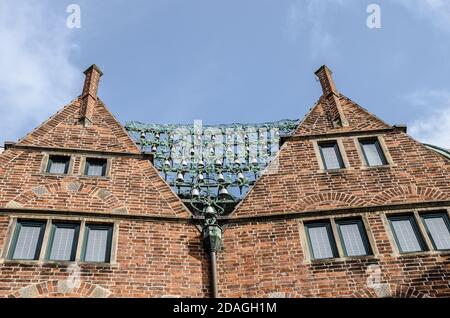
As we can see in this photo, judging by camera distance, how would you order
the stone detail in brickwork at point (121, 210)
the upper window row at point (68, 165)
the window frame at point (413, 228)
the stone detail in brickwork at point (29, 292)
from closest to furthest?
the stone detail in brickwork at point (29, 292)
the window frame at point (413, 228)
the stone detail in brickwork at point (121, 210)
the upper window row at point (68, 165)

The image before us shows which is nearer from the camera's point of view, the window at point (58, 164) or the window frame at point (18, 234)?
the window frame at point (18, 234)

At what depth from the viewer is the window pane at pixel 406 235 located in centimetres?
1077

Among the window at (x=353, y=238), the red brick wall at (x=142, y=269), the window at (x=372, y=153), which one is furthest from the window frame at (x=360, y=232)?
the red brick wall at (x=142, y=269)

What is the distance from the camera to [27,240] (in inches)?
421

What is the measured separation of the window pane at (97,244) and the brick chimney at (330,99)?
24.0 ft

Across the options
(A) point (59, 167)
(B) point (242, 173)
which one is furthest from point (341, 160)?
(A) point (59, 167)

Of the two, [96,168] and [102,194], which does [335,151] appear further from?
[96,168]

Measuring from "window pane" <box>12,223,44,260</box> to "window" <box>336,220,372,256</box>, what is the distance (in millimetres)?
6630

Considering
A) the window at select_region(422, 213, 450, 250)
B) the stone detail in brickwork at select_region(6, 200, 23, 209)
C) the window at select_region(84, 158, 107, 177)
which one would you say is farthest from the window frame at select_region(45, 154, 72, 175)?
the window at select_region(422, 213, 450, 250)

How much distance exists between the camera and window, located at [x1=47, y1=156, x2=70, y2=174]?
12672 millimetres

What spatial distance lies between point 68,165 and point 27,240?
264 cm

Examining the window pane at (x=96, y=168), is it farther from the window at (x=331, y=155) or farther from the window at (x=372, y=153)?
the window at (x=372, y=153)

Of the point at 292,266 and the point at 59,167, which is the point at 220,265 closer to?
the point at 292,266
